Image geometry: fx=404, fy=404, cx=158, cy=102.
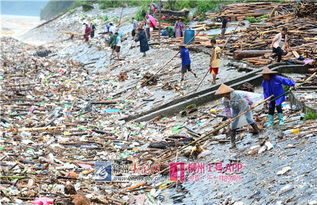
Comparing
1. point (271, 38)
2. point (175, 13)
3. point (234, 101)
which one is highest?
point (175, 13)

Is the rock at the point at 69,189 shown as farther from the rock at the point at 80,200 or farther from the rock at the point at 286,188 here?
the rock at the point at 286,188

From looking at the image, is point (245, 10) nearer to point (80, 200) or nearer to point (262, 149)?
point (262, 149)

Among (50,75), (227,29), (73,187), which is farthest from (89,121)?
(227,29)

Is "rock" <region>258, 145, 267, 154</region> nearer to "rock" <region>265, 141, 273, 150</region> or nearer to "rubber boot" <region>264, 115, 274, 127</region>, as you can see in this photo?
"rock" <region>265, 141, 273, 150</region>

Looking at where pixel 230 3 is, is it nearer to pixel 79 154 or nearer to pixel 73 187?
pixel 79 154

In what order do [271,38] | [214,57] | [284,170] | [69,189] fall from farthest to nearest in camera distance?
A: 1. [271,38]
2. [214,57]
3. [69,189]
4. [284,170]

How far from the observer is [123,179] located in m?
7.74

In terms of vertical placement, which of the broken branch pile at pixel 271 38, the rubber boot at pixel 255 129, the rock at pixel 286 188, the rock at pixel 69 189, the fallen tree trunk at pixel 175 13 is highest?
the fallen tree trunk at pixel 175 13

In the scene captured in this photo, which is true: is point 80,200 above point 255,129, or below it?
below

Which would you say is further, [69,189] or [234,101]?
[234,101]
